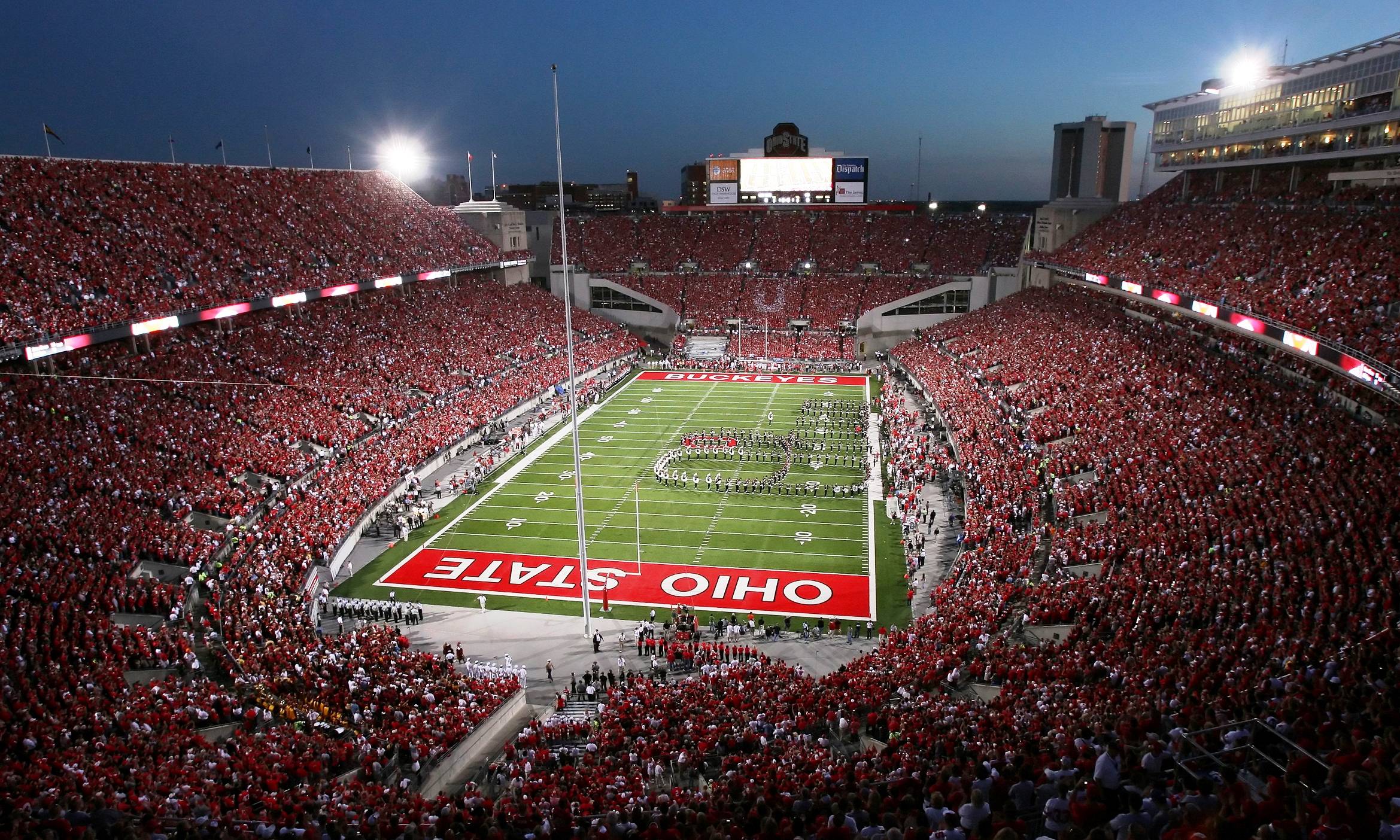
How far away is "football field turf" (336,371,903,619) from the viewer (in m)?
20.9

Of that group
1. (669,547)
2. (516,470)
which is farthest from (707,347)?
(669,547)

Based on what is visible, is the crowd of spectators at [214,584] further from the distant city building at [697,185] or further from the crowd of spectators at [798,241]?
the distant city building at [697,185]

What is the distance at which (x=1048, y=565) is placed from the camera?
1797 cm

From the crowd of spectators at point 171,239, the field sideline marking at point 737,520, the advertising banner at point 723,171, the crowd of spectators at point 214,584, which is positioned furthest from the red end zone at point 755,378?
the advertising banner at point 723,171

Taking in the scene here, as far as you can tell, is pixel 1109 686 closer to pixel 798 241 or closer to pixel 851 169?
pixel 798 241

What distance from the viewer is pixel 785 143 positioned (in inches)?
2430

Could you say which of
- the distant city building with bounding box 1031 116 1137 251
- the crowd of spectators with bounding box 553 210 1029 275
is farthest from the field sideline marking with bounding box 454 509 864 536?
the distant city building with bounding box 1031 116 1137 251

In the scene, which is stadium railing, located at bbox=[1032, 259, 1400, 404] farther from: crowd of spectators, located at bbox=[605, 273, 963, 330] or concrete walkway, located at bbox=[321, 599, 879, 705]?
concrete walkway, located at bbox=[321, 599, 879, 705]

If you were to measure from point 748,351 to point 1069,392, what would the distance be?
24348 mm

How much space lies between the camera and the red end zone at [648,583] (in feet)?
66.5

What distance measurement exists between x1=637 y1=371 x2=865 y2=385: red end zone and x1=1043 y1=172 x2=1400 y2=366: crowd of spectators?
1320 cm

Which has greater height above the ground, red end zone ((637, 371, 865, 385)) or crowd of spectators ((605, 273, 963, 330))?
crowd of spectators ((605, 273, 963, 330))

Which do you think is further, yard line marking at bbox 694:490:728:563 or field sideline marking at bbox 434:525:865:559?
yard line marking at bbox 694:490:728:563

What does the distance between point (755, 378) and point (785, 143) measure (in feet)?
78.7
